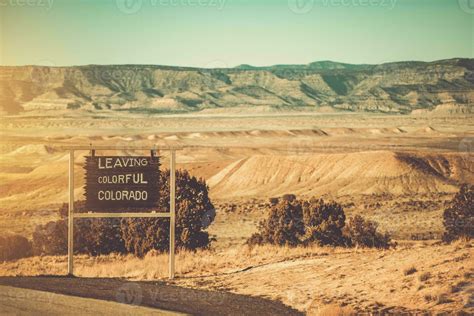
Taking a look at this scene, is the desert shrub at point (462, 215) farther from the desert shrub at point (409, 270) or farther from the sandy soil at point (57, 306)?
the sandy soil at point (57, 306)

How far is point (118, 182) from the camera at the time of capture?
19500 millimetres

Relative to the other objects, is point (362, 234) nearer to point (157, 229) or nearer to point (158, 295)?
point (157, 229)

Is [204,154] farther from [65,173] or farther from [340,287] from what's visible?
[340,287]

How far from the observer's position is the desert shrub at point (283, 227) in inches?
1308

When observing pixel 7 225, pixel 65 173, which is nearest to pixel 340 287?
pixel 7 225

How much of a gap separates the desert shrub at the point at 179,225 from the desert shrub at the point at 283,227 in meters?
3.86

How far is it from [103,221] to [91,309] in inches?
663

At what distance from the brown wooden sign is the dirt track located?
2.02 metres

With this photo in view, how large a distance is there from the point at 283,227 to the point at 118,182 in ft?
49.4

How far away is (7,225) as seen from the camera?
5678 cm

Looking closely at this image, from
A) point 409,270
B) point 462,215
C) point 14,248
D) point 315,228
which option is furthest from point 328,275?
point 462,215

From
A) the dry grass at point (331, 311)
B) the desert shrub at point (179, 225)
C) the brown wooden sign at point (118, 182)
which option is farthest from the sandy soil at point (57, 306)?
the desert shrub at point (179, 225)

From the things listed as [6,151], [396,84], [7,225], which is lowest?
[7,225]

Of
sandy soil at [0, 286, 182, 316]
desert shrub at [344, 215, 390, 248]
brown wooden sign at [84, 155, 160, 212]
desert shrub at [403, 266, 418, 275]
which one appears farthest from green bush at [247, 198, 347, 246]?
sandy soil at [0, 286, 182, 316]
